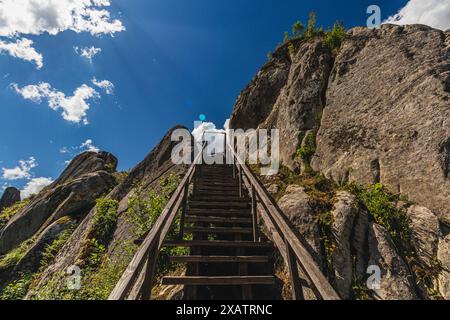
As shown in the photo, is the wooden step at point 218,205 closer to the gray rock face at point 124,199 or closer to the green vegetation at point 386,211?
the gray rock face at point 124,199

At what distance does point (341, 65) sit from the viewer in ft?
29.3

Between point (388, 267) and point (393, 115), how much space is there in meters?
4.29

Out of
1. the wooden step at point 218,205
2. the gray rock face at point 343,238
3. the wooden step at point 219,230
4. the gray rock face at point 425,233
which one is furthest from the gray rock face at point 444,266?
the wooden step at point 218,205

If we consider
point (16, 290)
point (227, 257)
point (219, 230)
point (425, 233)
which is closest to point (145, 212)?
point (219, 230)

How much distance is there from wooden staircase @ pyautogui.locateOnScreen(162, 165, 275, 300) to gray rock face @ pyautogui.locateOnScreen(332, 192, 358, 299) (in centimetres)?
115

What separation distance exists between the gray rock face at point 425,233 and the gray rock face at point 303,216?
1.77m

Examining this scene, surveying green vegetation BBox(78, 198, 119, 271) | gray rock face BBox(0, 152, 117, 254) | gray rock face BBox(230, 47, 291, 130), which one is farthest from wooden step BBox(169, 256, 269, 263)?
gray rock face BBox(230, 47, 291, 130)

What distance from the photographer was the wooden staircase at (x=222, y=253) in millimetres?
3666

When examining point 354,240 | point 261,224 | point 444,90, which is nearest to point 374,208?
point 354,240

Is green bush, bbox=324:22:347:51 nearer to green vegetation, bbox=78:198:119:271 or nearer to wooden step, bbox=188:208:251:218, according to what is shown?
wooden step, bbox=188:208:251:218

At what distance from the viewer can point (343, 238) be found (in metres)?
4.36
